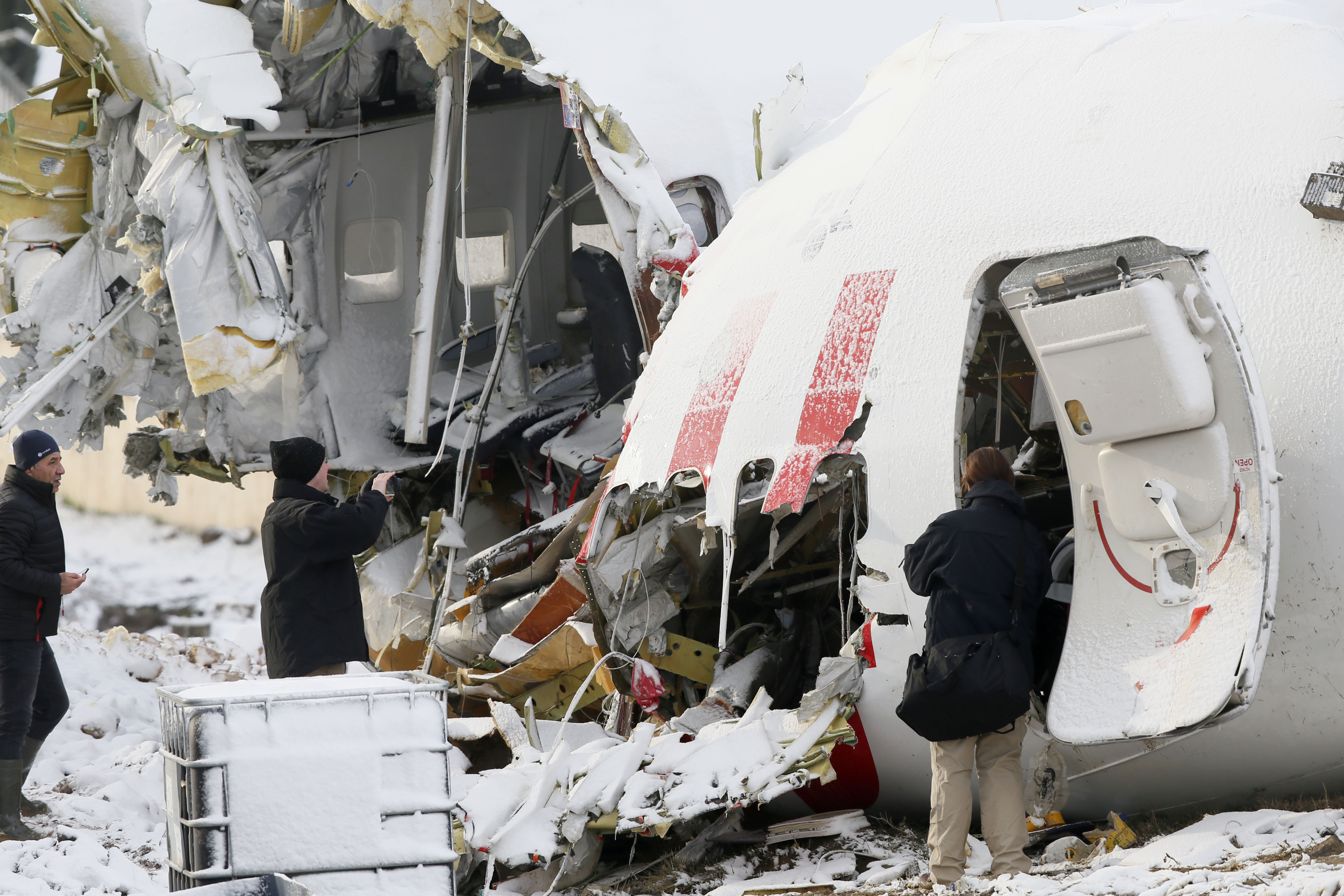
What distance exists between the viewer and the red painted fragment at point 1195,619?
12.8ft

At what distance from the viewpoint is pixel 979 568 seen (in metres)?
4.27

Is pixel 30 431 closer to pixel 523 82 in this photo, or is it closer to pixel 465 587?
pixel 465 587

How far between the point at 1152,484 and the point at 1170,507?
0.31ft

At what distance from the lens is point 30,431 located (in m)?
5.79

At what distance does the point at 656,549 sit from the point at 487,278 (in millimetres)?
5425

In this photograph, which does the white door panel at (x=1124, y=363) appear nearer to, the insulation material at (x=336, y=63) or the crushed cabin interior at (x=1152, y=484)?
the crushed cabin interior at (x=1152, y=484)

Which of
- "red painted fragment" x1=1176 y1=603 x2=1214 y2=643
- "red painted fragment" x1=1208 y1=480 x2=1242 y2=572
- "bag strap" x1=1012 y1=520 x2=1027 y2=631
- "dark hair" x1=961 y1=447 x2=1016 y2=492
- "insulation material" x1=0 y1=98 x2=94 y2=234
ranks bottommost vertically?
"red painted fragment" x1=1176 y1=603 x2=1214 y2=643

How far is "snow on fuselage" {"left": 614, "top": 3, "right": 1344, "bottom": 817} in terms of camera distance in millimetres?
4012

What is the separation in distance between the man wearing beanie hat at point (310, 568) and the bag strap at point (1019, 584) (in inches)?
107

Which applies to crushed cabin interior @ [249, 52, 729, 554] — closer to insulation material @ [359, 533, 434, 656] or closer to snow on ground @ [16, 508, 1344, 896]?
insulation material @ [359, 533, 434, 656]

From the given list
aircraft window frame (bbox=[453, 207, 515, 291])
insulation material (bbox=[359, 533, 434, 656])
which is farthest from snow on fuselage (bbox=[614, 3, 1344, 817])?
aircraft window frame (bbox=[453, 207, 515, 291])

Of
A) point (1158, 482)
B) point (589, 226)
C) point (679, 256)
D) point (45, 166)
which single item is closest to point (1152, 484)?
point (1158, 482)

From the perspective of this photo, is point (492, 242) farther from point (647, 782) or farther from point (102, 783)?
point (647, 782)

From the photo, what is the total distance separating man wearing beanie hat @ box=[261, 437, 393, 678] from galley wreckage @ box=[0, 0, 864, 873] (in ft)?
2.63
